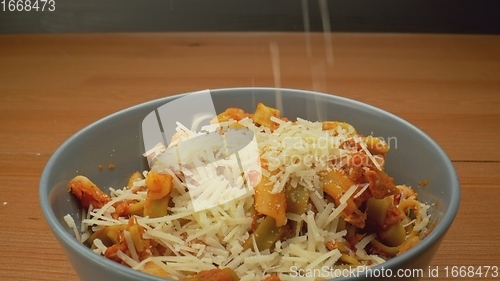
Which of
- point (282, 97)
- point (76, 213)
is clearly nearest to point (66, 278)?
point (76, 213)

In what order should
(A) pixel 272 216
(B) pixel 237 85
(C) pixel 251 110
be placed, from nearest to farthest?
(A) pixel 272 216 → (C) pixel 251 110 → (B) pixel 237 85

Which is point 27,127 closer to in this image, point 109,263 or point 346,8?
point 109,263

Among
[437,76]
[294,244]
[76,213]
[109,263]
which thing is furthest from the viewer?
[437,76]

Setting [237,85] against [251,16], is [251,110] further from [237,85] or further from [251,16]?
[251,16]

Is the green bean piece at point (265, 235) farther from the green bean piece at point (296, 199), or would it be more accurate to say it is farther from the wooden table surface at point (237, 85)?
the wooden table surface at point (237, 85)

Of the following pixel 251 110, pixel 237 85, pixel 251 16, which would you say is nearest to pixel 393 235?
pixel 251 110
